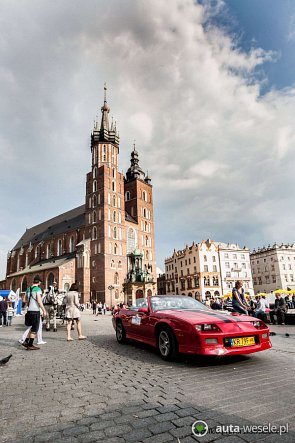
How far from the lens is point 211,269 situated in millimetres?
60938

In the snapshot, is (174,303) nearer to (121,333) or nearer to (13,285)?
(121,333)

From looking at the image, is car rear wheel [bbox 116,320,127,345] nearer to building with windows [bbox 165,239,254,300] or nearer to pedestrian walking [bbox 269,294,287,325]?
pedestrian walking [bbox 269,294,287,325]

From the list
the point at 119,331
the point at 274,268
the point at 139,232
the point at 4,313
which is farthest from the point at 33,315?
the point at 274,268

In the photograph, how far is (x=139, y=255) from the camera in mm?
Answer: 47094

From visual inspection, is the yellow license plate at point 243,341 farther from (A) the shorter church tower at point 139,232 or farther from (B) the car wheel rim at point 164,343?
(A) the shorter church tower at point 139,232

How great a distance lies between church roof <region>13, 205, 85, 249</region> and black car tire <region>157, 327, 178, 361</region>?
48250 millimetres

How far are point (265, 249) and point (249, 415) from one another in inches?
2888

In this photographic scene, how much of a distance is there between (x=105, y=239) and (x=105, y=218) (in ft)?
11.9

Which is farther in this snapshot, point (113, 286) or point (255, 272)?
point (255, 272)

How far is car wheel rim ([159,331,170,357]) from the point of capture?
17.2 feet

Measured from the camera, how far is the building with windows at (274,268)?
63.4m

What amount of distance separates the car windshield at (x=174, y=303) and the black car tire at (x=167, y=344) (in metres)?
0.71

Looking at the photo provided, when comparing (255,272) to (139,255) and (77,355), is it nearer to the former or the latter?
(139,255)

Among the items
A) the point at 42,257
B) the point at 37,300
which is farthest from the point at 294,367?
the point at 42,257
